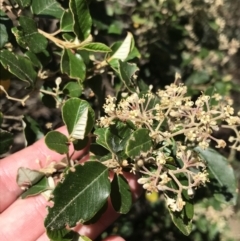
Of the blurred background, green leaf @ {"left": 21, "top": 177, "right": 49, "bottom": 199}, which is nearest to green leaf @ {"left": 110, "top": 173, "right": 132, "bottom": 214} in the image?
green leaf @ {"left": 21, "top": 177, "right": 49, "bottom": 199}

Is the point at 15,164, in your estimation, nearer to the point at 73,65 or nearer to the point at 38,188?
the point at 38,188

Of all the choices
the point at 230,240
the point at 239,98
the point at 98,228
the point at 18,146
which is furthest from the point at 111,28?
the point at 239,98

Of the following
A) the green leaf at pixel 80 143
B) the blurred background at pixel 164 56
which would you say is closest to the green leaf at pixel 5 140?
the green leaf at pixel 80 143

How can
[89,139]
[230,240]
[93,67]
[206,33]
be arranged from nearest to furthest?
[89,139], [93,67], [206,33], [230,240]

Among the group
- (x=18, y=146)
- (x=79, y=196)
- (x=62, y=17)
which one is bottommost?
(x=18, y=146)

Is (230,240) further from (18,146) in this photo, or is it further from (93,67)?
(93,67)

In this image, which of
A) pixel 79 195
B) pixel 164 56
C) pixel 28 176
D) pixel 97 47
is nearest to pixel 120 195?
pixel 79 195

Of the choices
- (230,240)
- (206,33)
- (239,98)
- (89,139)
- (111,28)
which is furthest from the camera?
(239,98)
